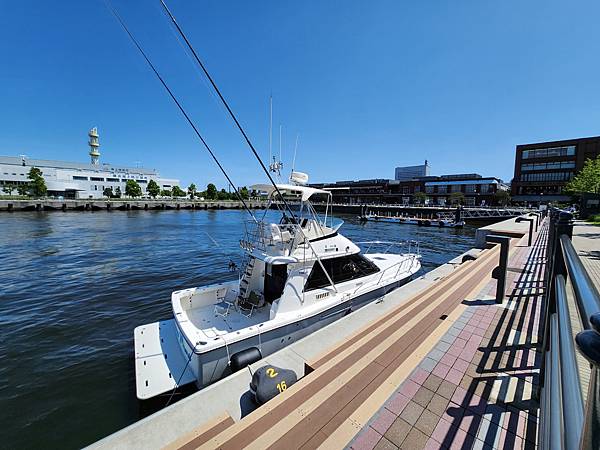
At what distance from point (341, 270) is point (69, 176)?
106m

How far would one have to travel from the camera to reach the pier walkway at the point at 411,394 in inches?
101

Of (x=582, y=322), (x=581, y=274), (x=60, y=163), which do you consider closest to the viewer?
(x=582, y=322)

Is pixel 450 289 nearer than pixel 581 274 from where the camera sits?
No

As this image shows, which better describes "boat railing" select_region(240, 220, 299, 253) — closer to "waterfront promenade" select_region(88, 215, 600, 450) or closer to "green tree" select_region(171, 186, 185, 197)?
"waterfront promenade" select_region(88, 215, 600, 450)

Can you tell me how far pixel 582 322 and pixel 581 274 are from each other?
2.21 ft

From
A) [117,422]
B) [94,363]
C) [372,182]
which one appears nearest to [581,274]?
[117,422]

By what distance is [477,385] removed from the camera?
326 cm

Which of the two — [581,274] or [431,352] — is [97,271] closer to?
[431,352]

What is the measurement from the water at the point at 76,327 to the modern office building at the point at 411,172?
154 meters

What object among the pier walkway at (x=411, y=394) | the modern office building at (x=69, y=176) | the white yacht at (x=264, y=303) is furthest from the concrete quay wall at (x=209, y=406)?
the modern office building at (x=69, y=176)

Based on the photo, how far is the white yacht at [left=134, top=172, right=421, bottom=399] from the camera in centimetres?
522

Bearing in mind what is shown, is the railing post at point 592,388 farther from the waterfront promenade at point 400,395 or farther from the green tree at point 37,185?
the green tree at point 37,185

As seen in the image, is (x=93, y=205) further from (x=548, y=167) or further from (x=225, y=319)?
(x=548, y=167)

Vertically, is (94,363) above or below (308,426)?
below
